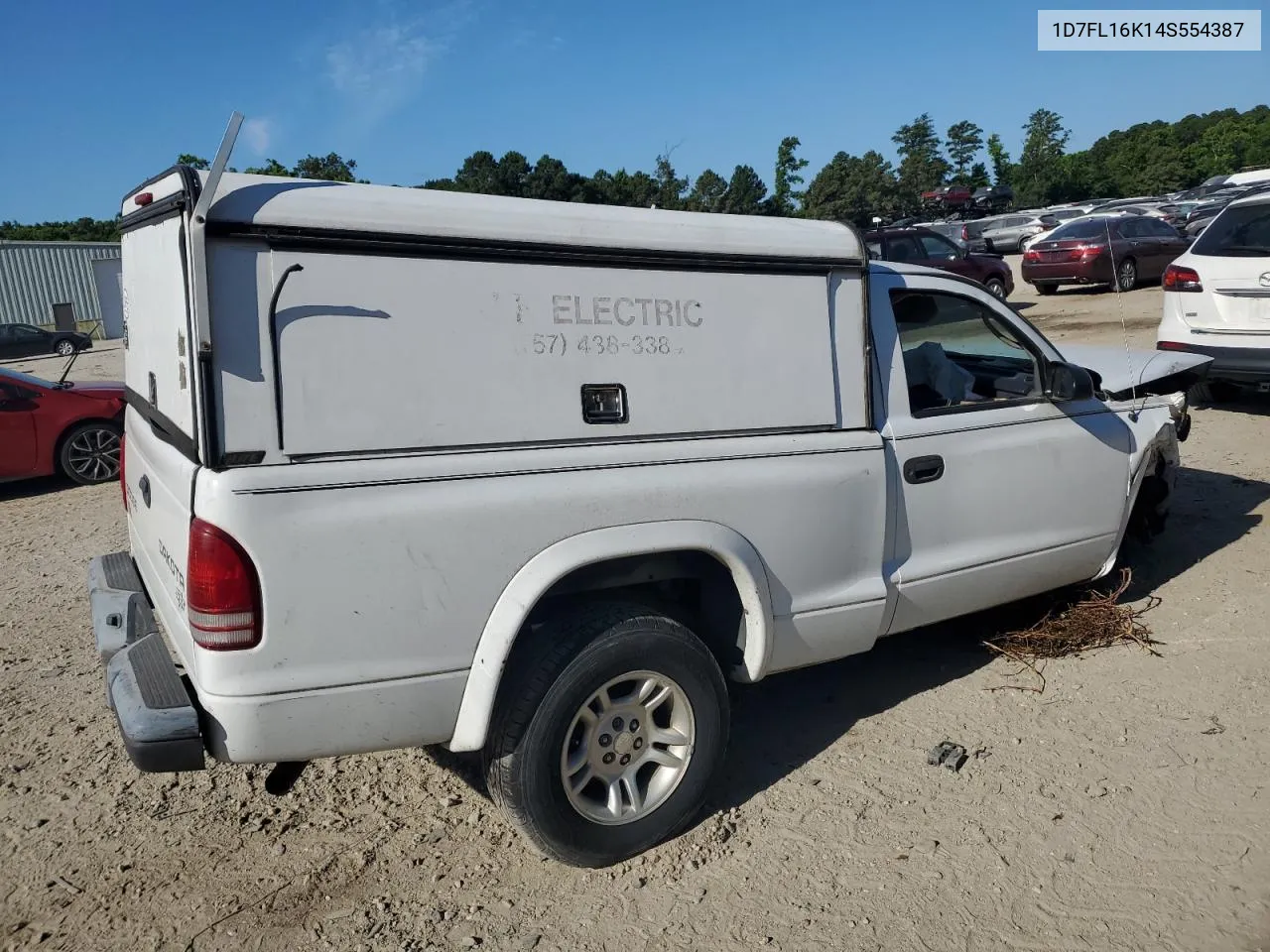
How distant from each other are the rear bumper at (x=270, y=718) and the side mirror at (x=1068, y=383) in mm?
2837

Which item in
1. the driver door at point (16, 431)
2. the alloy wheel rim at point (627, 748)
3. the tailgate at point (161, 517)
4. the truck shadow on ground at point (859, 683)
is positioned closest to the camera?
the tailgate at point (161, 517)

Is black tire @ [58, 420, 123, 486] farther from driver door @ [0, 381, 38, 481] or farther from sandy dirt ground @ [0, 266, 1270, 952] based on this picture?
sandy dirt ground @ [0, 266, 1270, 952]

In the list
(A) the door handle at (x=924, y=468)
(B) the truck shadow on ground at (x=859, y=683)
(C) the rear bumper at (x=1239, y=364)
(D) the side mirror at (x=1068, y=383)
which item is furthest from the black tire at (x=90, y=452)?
(C) the rear bumper at (x=1239, y=364)

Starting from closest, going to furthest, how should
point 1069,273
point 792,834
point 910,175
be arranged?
point 792,834 < point 1069,273 < point 910,175

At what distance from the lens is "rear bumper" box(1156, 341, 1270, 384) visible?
26.7 feet

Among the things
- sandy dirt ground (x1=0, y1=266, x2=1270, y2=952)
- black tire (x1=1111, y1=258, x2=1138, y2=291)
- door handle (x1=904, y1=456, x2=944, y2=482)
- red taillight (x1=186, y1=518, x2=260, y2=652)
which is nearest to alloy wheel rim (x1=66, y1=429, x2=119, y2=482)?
sandy dirt ground (x1=0, y1=266, x2=1270, y2=952)

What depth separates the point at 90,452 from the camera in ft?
30.7

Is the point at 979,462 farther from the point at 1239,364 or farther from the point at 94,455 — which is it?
the point at 94,455

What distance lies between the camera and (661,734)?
337 centimetres

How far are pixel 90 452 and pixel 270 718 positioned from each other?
25.5 ft

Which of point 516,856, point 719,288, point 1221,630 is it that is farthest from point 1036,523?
point 516,856

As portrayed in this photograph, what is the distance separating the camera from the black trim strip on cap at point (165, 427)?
2867 mm

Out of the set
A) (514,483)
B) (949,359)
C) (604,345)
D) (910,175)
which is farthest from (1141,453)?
(910,175)

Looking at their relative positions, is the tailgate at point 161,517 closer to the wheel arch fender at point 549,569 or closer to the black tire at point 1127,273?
the wheel arch fender at point 549,569
